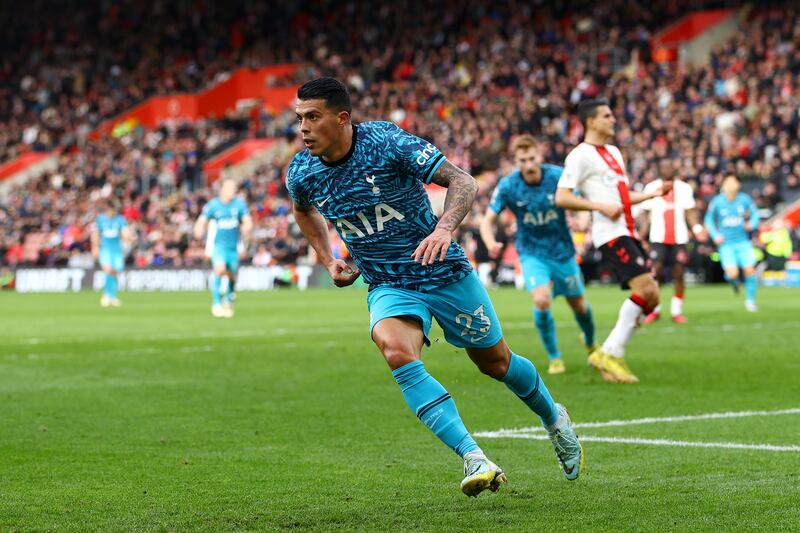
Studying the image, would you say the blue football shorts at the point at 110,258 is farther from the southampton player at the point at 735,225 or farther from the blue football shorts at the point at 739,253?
the blue football shorts at the point at 739,253

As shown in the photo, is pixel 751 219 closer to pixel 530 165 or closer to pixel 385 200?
pixel 530 165

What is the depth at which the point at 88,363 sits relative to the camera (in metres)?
14.6

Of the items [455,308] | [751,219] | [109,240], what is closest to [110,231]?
[109,240]

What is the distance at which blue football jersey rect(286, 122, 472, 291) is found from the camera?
650 centimetres

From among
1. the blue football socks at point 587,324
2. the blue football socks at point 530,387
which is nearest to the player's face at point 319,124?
the blue football socks at point 530,387

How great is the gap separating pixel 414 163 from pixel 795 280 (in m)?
30.9

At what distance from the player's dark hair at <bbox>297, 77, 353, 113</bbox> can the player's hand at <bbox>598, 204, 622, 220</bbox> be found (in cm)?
491

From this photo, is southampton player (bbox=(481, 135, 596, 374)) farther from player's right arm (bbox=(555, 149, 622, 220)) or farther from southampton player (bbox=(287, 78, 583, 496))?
southampton player (bbox=(287, 78, 583, 496))

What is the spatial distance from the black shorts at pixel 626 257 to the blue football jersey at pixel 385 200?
5504mm

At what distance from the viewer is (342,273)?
22.1 feet

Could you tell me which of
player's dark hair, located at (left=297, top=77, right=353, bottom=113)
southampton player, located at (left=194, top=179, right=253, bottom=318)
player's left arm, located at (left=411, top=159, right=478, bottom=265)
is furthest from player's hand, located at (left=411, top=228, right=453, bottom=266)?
southampton player, located at (left=194, top=179, right=253, bottom=318)

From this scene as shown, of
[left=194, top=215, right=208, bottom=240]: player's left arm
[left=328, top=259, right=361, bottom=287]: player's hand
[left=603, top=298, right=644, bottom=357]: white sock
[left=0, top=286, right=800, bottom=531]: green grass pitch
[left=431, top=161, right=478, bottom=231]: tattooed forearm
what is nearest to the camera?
[left=0, top=286, right=800, bottom=531]: green grass pitch

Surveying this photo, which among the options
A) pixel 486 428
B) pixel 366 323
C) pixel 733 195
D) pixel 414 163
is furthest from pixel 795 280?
pixel 414 163

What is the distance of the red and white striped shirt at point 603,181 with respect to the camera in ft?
39.4
